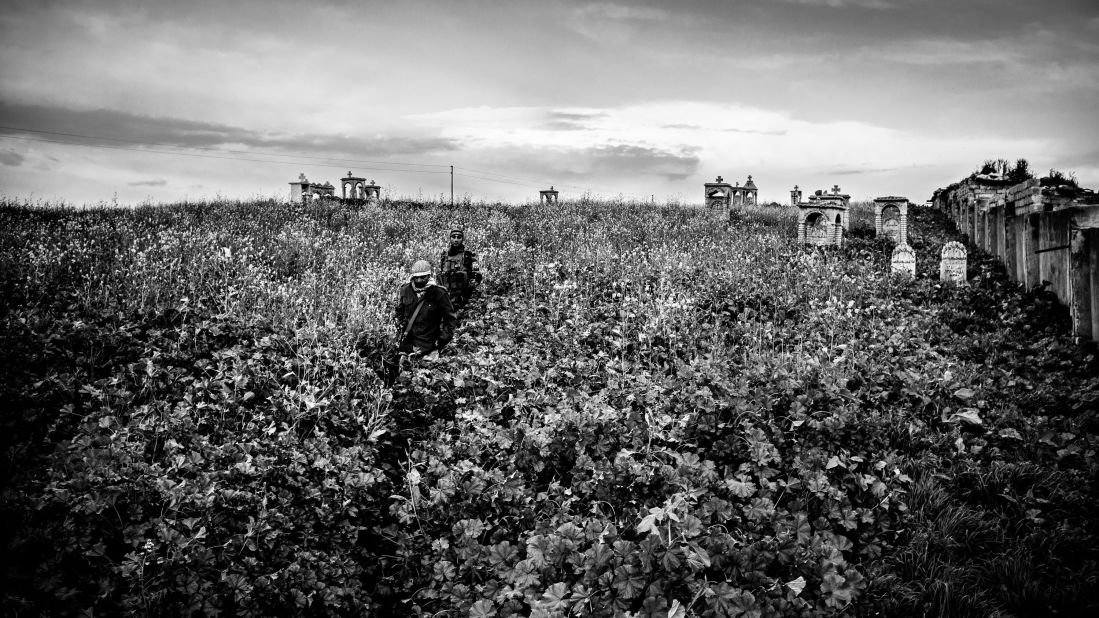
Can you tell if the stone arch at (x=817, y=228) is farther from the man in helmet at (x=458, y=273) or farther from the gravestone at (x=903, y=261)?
the man in helmet at (x=458, y=273)

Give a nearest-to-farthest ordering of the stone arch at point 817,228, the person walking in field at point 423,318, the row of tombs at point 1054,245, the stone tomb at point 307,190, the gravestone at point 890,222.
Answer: the row of tombs at point 1054,245 < the person walking in field at point 423,318 < the stone arch at point 817,228 < the gravestone at point 890,222 < the stone tomb at point 307,190

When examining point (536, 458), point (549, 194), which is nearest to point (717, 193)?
point (549, 194)

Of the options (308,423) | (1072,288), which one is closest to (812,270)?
(1072,288)

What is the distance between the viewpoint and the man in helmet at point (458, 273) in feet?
30.9

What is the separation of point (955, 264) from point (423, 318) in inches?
397

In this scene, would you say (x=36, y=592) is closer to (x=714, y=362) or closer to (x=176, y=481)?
(x=176, y=481)

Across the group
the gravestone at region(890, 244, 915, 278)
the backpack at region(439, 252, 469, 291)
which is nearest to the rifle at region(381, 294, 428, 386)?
the backpack at region(439, 252, 469, 291)

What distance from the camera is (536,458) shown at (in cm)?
425

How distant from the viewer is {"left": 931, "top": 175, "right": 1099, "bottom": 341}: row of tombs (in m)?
6.91

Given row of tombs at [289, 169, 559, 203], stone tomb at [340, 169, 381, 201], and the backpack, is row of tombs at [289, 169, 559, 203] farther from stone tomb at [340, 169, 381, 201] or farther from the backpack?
the backpack

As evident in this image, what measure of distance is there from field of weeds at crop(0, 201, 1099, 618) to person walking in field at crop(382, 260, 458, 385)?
1.18 feet

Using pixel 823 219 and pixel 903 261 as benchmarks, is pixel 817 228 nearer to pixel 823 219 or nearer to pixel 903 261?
pixel 823 219

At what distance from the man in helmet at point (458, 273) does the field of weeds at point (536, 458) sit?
1050mm

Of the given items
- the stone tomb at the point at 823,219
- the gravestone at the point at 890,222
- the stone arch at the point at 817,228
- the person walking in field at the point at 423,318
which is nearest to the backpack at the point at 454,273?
the person walking in field at the point at 423,318
